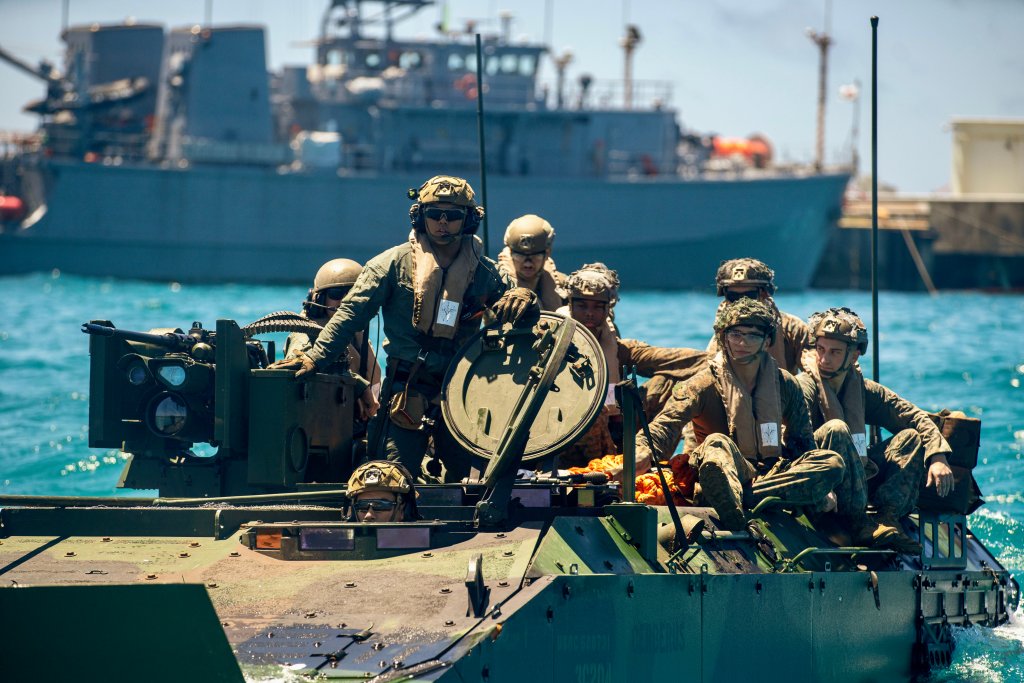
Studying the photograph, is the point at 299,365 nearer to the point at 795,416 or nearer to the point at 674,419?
the point at 674,419

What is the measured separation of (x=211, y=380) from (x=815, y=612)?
379 centimetres

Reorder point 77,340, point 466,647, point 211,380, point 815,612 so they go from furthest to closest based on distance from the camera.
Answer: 1. point 77,340
2. point 211,380
3. point 815,612
4. point 466,647

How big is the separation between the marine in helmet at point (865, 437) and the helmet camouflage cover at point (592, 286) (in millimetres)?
1335

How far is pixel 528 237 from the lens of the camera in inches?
443

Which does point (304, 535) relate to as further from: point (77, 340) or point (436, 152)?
point (436, 152)

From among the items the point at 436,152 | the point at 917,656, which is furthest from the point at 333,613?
the point at 436,152

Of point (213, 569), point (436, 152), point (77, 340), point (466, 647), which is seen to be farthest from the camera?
point (436, 152)

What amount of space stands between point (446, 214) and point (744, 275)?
8.98 ft

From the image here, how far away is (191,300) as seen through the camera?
46000 millimetres

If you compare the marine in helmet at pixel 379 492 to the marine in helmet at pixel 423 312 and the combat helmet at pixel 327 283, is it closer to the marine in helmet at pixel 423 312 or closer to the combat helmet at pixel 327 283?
the marine in helmet at pixel 423 312

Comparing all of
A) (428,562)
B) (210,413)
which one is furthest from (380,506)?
(210,413)

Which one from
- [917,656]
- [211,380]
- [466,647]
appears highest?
[211,380]

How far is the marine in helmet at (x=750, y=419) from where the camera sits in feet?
30.9

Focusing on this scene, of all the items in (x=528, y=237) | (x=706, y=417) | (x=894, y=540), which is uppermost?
(x=528, y=237)
